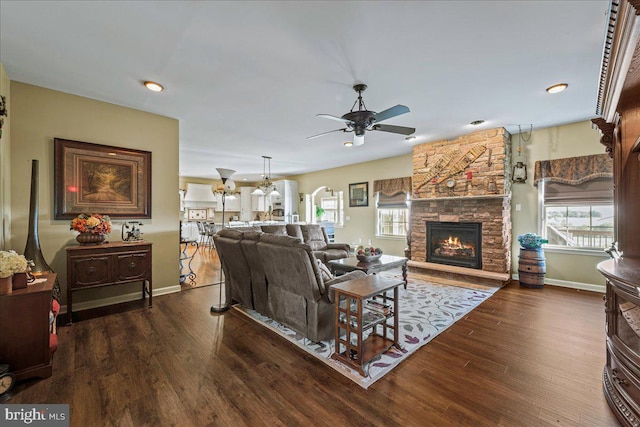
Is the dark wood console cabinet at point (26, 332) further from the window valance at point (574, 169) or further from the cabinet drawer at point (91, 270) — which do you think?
the window valance at point (574, 169)

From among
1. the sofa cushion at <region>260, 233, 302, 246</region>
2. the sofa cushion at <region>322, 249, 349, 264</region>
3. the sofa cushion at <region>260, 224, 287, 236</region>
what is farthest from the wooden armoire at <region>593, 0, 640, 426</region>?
the sofa cushion at <region>260, 224, 287, 236</region>

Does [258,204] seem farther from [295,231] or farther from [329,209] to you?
[295,231]

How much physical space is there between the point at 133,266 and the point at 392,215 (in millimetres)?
5632

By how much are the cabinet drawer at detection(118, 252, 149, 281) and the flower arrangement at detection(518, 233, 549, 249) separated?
5.79 metres

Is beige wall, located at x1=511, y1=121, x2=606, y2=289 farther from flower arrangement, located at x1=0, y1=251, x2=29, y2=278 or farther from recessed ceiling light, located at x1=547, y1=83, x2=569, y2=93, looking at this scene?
flower arrangement, located at x1=0, y1=251, x2=29, y2=278

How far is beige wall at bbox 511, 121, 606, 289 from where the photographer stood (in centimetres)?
425

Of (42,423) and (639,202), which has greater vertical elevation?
(639,202)

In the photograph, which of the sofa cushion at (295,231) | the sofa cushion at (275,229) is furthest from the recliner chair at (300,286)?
the sofa cushion at (295,231)

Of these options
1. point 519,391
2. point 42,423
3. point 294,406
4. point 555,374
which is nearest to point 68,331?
point 42,423

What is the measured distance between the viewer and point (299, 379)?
2.00 metres

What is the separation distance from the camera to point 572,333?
278cm

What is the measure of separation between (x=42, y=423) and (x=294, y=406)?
1516mm

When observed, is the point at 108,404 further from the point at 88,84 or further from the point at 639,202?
the point at 639,202

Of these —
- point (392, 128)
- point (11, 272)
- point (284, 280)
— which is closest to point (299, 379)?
point (284, 280)
